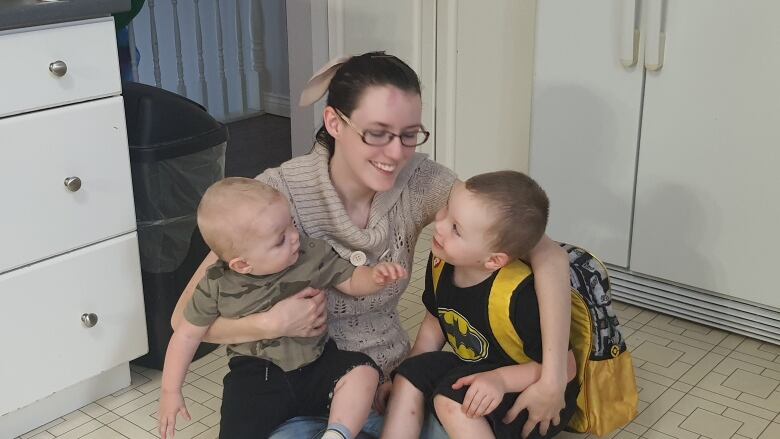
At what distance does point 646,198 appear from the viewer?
2129 millimetres

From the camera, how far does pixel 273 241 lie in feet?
4.74

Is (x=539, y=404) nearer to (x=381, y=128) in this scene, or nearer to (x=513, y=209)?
(x=513, y=209)

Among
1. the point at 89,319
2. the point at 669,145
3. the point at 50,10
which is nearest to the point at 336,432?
the point at 89,319

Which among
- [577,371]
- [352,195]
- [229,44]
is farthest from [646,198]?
[229,44]

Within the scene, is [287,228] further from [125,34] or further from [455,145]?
[455,145]

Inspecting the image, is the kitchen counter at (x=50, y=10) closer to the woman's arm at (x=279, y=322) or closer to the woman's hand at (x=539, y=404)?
the woman's arm at (x=279, y=322)

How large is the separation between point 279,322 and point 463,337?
0.33 m

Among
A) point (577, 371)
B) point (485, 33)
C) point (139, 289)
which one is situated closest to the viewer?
point (577, 371)

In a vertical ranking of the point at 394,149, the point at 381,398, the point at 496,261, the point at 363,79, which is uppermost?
the point at 363,79

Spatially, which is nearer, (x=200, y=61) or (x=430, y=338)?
(x=430, y=338)

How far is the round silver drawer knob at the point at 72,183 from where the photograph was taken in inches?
65.4

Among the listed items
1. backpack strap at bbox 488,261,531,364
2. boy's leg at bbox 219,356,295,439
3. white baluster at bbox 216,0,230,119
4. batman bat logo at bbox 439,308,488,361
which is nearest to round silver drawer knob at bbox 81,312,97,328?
boy's leg at bbox 219,356,295,439

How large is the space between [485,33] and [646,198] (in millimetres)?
776

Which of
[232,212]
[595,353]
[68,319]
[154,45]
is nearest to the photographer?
[232,212]
